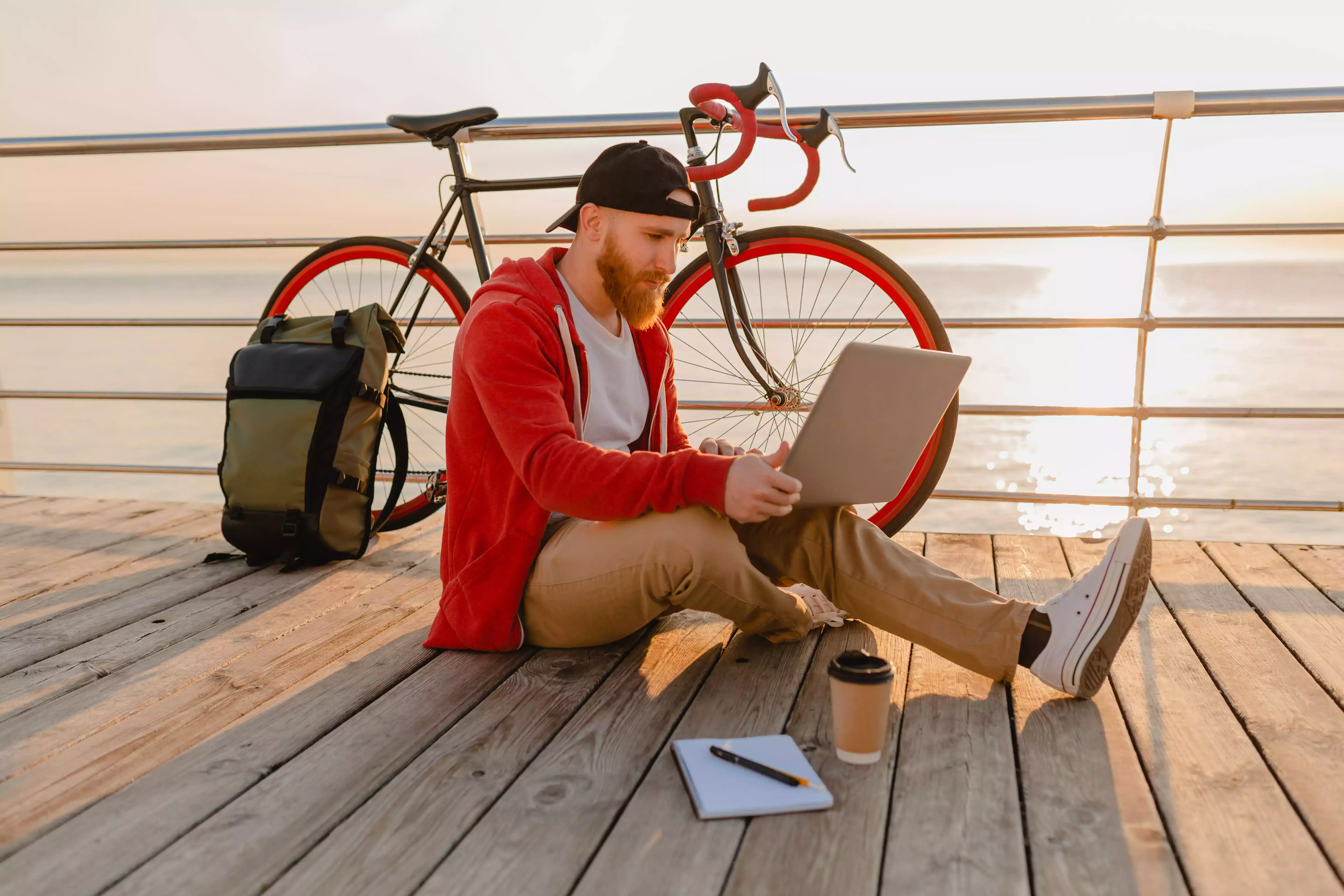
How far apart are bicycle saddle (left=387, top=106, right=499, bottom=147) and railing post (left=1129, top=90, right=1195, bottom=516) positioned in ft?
5.23

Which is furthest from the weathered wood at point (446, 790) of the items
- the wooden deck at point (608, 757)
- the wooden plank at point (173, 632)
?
the wooden plank at point (173, 632)

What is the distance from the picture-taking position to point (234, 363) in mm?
2281

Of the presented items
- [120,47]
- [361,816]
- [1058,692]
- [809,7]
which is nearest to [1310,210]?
[1058,692]

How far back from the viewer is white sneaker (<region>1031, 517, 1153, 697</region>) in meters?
1.44

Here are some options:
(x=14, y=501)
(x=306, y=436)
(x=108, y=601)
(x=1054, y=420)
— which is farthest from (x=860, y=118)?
(x=1054, y=420)

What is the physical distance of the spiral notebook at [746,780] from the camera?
1135 millimetres

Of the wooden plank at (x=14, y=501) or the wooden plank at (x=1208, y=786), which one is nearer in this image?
the wooden plank at (x=1208, y=786)

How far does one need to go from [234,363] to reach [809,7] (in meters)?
11.1

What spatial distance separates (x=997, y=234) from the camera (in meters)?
2.43

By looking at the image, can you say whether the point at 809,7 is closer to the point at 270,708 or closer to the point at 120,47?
the point at 120,47

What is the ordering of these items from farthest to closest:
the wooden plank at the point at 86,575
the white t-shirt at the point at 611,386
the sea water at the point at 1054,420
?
the sea water at the point at 1054,420 < the wooden plank at the point at 86,575 < the white t-shirt at the point at 611,386

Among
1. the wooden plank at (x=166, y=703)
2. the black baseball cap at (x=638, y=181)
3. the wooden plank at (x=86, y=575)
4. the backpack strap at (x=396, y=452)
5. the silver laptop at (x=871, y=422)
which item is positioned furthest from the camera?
the backpack strap at (x=396, y=452)

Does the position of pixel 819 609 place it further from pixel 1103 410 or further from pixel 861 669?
pixel 1103 410

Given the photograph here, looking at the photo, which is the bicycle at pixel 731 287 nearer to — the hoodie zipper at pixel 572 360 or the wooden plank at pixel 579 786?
the hoodie zipper at pixel 572 360
